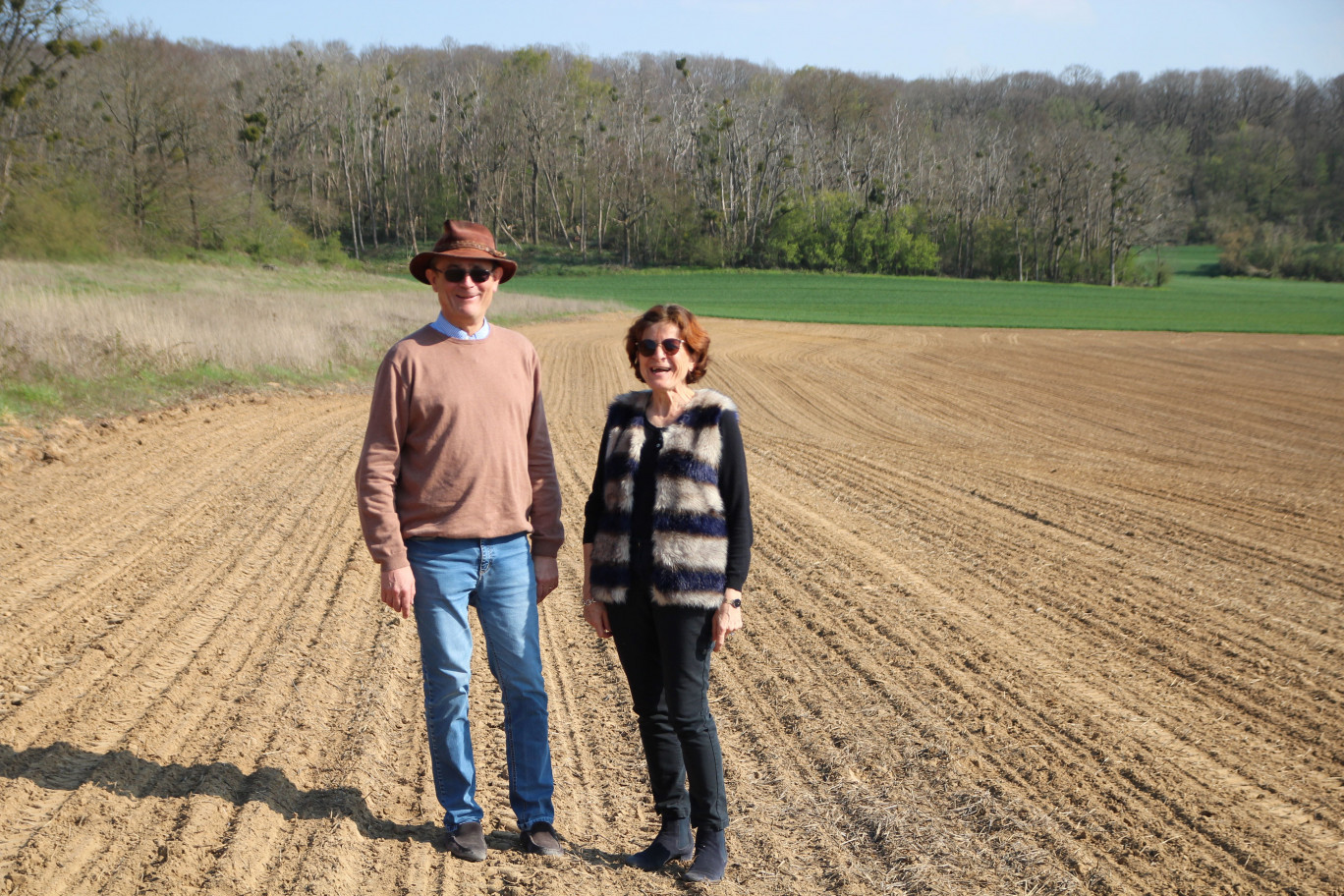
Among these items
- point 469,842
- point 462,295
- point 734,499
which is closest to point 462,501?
point 462,295

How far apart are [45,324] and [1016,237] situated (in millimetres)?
72317

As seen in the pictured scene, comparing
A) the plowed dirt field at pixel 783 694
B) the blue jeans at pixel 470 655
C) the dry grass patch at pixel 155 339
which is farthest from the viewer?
the dry grass patch at pixel 155 339

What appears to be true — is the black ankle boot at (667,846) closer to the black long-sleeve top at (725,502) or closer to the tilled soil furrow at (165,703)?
the black long-sleeve top at (725,502)

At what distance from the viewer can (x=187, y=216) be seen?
46594mm

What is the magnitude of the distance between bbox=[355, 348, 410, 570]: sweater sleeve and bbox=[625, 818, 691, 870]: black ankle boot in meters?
1.36

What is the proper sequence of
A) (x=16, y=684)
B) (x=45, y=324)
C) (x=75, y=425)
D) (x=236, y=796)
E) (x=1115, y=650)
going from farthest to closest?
(x=45, y=324) → (x=75, y=425) → (x=1115, y=650) → (x=16, y=684) → (x=236, y=796)

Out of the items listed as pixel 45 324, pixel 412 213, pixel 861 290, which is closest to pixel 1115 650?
pixel 45 324

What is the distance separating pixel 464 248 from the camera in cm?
338

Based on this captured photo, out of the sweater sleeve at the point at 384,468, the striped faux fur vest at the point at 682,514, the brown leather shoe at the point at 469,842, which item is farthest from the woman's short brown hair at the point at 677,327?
the brown leather shoe at the point at 469,842

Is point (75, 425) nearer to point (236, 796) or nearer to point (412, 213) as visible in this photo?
point (236, 796)

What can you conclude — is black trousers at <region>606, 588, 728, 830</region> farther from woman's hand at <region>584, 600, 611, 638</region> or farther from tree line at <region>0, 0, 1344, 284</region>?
tree line at <region>0, 0, 1344, 284</region>

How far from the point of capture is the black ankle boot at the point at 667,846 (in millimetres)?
3562

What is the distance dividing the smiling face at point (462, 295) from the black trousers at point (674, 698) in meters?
1.08

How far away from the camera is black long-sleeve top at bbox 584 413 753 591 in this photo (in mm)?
3350
